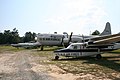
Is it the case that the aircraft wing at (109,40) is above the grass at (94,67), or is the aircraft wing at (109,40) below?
above

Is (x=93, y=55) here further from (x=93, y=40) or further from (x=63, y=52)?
(x=63, y=52)

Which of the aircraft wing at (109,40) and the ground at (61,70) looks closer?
the ground at (61,70)

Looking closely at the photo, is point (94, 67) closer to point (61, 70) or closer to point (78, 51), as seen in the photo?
point (61, 70)

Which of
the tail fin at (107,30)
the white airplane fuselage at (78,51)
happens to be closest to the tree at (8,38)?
the tail fin at (107,30)

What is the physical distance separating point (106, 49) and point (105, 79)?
604 inches

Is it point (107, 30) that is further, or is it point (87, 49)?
point (107, 30)

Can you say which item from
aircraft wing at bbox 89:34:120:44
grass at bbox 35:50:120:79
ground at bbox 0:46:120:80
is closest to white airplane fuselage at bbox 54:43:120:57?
aircraft wing at bbox 89:34:120:44

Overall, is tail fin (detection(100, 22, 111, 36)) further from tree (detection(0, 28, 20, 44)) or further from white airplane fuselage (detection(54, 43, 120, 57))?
tree (detection(0, 28, 20, 44))

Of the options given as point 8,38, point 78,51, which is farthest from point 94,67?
point 8,38

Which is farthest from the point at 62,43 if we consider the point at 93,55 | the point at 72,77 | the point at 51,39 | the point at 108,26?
the point at 72,77

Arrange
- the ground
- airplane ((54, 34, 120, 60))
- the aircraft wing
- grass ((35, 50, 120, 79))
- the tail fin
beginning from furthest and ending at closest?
the tail fin < airplane ((54, 34, 120, 60)) < the aircraft wing < grass ((35, 50, 120, 79)) < the ground

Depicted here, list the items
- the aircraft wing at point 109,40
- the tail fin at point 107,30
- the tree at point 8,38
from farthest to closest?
the tree at point 8,38
the tail fin at point 107,30
the aircraft wing at point 109,40

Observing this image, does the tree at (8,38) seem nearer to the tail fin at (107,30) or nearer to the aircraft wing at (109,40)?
the tail fin at (107,30)

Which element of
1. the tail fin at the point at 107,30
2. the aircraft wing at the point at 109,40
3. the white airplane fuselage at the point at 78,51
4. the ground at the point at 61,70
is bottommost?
the ground at the point at 61,70
